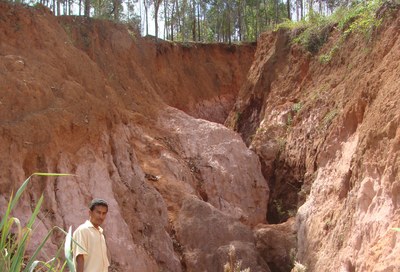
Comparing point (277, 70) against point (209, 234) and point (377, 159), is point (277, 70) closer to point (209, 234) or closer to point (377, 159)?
point (209, 234)

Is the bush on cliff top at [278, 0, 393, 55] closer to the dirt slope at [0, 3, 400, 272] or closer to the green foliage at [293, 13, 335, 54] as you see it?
the green foliage at [293, 13, 335, 54]

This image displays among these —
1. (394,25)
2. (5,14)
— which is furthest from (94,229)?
(5,14)

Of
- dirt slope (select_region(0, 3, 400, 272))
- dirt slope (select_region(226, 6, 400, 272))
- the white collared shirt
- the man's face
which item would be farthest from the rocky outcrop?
the white collared shirt

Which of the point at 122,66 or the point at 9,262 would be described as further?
the point at 122,66

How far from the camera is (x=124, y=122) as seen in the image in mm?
13734

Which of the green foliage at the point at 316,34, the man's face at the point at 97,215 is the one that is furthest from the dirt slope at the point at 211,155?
the man's face at the point at 97,215

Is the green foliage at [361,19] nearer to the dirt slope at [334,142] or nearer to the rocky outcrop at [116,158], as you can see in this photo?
the dirt slope at [334,142]

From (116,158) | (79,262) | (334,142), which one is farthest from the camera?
(116,158)

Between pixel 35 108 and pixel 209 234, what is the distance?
4256 mm

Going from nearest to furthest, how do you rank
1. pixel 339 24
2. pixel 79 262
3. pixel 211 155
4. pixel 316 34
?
pixel 79 262 → pixel 339 24 → pixel 211 155 → pixel 316 34

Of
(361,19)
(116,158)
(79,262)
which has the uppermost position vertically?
(361,19)

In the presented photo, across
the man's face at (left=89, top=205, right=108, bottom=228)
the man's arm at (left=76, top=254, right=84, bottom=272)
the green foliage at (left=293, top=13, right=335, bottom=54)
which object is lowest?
the man's arm at (left=76, top=254, right=84, bottom=272)

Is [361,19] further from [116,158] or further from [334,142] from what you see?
[116,158]

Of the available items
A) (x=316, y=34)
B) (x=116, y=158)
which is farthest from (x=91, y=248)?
(x=316, y=34)
